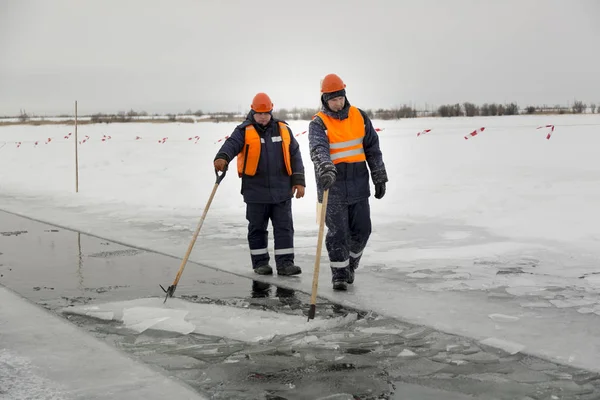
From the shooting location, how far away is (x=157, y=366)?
4.01 m

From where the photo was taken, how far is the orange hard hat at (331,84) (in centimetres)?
599

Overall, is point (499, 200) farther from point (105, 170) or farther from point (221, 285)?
point (105, 170)

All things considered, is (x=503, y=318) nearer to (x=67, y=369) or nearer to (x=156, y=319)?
(x=156, y=319)

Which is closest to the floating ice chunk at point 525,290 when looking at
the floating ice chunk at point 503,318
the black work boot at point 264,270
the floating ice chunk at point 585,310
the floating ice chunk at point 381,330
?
the floating ice chunk at point 585,310

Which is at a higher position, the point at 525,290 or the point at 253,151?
the point at 253,151

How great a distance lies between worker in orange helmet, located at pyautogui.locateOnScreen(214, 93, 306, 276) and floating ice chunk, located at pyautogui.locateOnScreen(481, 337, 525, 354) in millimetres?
2627

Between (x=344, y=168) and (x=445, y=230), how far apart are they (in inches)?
128

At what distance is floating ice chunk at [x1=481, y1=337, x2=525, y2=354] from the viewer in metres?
4.25

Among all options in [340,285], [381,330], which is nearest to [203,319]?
[381,330]

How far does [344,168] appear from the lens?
613 cm

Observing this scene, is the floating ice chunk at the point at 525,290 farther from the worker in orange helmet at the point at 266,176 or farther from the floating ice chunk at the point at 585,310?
the worker in orange helmet at the point at 266,176

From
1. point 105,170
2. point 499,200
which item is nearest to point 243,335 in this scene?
point 499,200

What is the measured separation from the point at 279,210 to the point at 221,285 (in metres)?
1.07

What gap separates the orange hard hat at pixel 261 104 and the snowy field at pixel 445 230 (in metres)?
1.56
